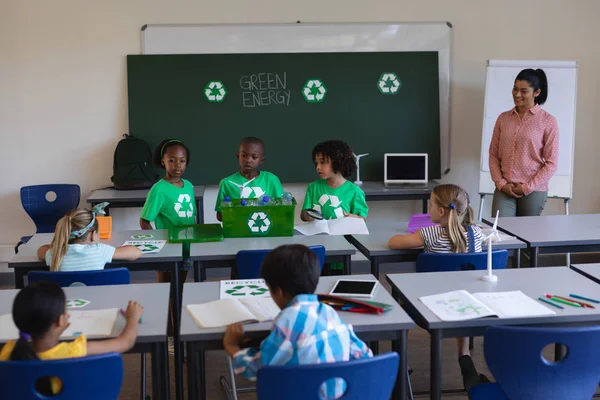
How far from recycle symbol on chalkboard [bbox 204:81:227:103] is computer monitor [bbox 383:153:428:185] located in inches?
55.8

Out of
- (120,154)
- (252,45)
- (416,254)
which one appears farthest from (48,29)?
(416,254)

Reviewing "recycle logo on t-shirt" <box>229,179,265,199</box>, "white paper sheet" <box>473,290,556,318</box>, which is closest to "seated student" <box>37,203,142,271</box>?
"recycle logo on t-shirt" <box>229,179,265,199</box>

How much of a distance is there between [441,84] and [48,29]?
10.4 ft

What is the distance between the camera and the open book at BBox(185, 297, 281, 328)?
7.64 ft

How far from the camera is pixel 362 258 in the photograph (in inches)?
238

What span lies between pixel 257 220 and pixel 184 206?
25.3 inches

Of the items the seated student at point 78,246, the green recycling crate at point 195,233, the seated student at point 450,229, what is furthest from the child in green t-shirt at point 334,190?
the seated student at point 78,246

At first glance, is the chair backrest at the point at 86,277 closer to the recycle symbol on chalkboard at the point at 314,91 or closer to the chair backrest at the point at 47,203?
the chair backrest at the point at 47,203

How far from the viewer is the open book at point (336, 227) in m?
3.81

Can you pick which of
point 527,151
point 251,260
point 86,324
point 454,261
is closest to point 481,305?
point 454,261

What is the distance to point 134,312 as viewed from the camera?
229 centimetres

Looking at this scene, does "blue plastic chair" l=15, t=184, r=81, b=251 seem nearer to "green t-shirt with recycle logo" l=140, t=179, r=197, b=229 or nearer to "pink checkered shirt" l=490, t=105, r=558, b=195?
"green t-shirt with recycle logo" l=140, t=179, r=197, b=229

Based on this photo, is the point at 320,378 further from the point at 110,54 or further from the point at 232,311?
the point at 110,54

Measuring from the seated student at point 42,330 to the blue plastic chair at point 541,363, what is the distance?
1.23m
